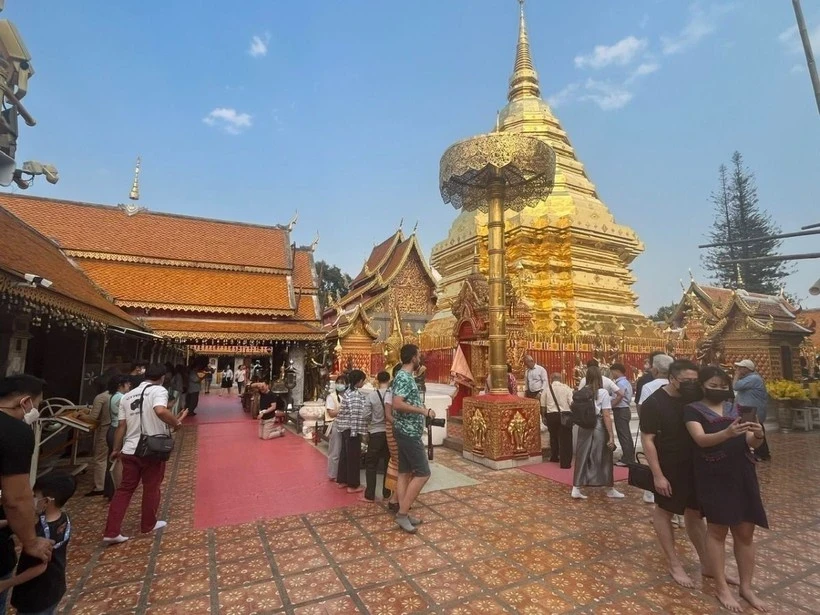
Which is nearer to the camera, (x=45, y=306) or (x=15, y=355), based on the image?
(x=45, y=306)

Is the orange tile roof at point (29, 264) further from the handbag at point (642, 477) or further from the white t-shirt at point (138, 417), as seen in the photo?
the handbag at point (642, 477)

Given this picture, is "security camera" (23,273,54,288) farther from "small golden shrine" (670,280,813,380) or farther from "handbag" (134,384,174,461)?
"small golden shrine" (670,280,813,380)

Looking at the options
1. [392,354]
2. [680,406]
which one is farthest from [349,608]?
[392,354]

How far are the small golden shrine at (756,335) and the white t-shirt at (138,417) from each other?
11.4 metres

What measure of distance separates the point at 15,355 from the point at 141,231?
1008 centimetres

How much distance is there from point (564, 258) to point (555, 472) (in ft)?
30.6

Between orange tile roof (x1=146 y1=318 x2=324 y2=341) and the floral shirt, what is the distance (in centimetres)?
868

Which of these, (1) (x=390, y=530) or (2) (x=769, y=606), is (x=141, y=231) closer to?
(1) (x=390, y=530)

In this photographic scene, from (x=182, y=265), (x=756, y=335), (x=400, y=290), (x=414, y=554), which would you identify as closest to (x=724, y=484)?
(x=414, y=554)

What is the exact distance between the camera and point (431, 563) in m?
3.20

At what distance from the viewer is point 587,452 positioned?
482cm

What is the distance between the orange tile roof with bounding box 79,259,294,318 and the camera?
492 inches

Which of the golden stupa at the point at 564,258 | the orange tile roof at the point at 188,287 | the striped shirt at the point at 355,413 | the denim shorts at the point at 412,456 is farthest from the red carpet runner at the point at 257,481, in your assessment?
the golden stupa at the point at 564,258

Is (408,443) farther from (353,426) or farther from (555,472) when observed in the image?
(555,472)
